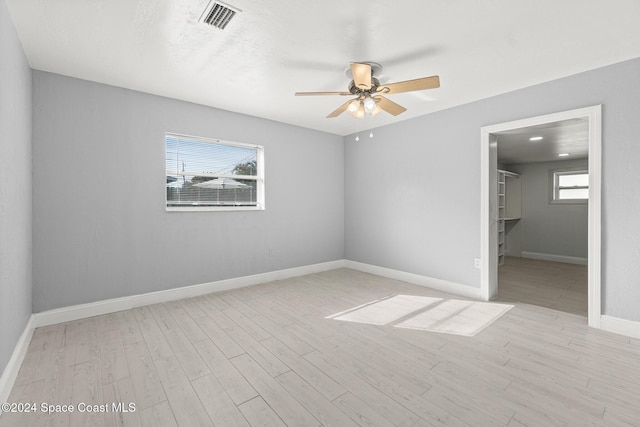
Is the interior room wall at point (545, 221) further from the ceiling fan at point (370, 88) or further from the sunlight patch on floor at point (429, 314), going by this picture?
the ceiling fan at point (370, 88)

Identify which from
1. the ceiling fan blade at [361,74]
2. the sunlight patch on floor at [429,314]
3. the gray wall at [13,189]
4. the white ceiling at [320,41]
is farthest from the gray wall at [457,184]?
the gray wall at [13,189]

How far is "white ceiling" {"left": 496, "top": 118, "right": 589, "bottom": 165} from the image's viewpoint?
3.81m

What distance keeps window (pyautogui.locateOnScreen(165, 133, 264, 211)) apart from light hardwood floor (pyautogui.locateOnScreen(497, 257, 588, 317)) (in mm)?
3909

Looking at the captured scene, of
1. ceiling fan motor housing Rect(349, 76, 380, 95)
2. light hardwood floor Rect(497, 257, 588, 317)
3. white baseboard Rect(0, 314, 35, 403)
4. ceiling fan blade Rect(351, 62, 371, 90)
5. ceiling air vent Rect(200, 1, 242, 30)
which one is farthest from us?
light hardwood floor Rect(497, 257, 588, 317)

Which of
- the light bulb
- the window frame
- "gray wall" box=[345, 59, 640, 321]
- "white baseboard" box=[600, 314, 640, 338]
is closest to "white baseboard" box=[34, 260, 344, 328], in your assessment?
"gray wall" box=[345, 59, 640, 321]

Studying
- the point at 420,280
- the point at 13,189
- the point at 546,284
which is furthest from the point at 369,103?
the point at 546,284

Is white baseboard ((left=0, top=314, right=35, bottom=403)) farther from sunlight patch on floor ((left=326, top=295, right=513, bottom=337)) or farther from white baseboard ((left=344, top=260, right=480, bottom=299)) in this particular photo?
white baseboard ((left=344, top=260, right=480, bottom=299))

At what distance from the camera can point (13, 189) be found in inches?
84.4

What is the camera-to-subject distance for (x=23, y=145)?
246 cm

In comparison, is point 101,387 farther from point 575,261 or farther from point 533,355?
point 575,261

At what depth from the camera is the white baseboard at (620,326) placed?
261 cm

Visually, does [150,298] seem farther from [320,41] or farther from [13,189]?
[320,41]

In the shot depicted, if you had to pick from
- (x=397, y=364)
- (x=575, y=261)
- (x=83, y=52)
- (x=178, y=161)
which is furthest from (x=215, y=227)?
(x=575, y=261)

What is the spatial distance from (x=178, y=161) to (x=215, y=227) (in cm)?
102
